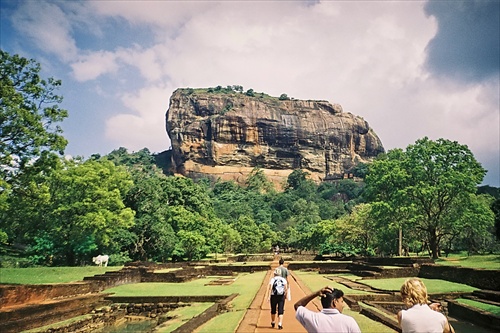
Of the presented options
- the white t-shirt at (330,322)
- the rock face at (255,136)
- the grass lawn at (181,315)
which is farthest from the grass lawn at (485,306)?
the rock face at (255,136)

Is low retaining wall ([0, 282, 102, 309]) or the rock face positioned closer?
low retaining wall ([0, 282, 102, 309])

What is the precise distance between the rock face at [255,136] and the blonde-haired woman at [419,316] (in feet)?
380

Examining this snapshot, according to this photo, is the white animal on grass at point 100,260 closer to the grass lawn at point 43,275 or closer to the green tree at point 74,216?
the green tree at point 74,216

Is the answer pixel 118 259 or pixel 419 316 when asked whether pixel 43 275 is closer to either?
pixel 118 259

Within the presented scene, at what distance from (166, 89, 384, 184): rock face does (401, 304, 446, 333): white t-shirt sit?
380 ft

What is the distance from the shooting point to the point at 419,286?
351 centimetres

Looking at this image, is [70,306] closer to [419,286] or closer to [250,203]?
[419,286]

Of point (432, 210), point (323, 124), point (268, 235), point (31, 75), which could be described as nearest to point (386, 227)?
point (432, 210)

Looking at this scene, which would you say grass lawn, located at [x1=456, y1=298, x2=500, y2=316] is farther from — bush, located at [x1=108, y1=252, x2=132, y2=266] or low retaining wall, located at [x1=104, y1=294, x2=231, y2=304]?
bush, located at [x1=108, y1=252, x2=132, y2=266]

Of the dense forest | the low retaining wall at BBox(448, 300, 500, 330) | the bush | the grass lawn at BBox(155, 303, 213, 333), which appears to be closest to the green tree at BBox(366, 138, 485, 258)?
the dense forest

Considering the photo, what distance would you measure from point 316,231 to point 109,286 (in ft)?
123

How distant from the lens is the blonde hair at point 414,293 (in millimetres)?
3484

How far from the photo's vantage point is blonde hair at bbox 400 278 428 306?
11.4 feet

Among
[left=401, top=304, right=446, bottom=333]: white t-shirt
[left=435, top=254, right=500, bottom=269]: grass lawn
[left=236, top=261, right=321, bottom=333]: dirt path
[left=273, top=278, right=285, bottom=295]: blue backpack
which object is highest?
[left=401, top=304, right=446, bottom=333]: white t-shirt
